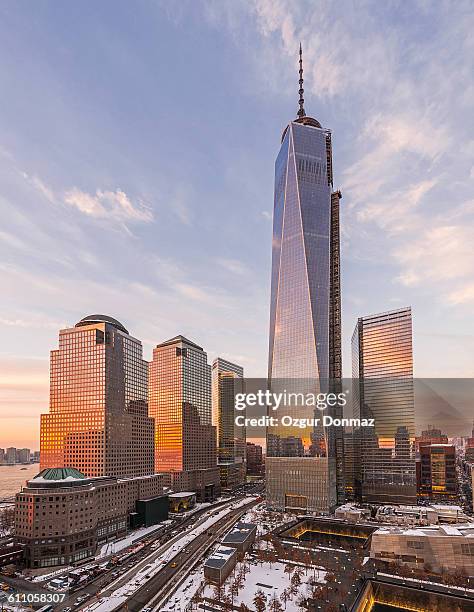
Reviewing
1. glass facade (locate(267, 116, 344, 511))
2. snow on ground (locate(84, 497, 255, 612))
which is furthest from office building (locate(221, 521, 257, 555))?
glass facade (locate(267, 116, 344, 511))

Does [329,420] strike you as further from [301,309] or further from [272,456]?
[301,309]

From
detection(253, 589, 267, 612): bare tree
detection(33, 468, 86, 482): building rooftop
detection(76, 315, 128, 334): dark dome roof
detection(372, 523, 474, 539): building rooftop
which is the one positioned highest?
detection(76, 315, 128, 334): dark dome roof

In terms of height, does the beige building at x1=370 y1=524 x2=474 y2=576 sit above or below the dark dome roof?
below

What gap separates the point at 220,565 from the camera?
8800 centimetres

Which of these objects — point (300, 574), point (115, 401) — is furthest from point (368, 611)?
point (115, 401)

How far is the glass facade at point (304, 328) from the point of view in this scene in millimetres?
173750

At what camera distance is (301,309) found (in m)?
185

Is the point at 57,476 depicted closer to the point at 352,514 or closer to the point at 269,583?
the point at 269,583

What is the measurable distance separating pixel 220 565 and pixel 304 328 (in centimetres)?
10935

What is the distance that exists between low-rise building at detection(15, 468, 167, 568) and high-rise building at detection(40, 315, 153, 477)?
28.8 m

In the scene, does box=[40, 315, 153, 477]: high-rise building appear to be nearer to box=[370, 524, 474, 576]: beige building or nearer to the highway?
the highway

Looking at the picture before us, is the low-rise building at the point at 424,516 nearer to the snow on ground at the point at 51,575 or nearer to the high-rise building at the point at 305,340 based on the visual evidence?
the high-rise building at the point at 305,340

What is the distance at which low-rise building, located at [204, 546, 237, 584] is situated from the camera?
86006 mm

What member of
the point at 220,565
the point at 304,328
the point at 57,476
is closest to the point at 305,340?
the point at 304,328
